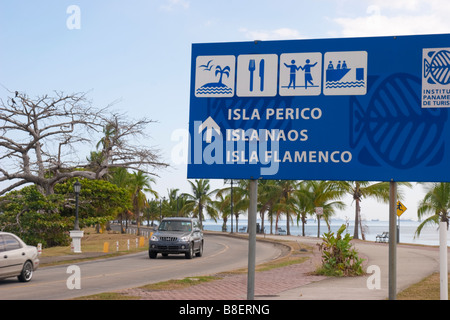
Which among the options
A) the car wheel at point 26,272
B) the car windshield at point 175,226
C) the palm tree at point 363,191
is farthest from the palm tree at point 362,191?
the car wheel at point 26,272

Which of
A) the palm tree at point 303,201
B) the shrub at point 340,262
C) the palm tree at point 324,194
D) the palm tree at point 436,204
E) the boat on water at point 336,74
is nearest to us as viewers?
the boat on water at point 336,74

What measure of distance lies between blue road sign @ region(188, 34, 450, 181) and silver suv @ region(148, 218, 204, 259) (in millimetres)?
20391

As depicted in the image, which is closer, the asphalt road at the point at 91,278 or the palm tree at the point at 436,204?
the asphalt road at the point at 91,278

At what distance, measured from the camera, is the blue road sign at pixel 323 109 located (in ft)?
25.7

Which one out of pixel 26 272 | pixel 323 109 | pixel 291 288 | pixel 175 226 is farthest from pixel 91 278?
pixel 323 109

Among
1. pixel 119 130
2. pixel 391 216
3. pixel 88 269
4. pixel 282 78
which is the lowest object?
pixel 88 269

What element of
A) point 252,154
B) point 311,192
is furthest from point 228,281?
point 311,192

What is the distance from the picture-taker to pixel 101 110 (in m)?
37.1

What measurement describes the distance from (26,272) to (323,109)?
1253 centimetres

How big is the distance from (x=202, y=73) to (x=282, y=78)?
1.10 meters


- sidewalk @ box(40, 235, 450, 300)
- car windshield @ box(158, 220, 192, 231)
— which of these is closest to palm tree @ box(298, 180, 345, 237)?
car windshield @ box(158, 220, 192, 231)

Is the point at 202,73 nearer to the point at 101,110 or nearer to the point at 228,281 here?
the point at 228,281

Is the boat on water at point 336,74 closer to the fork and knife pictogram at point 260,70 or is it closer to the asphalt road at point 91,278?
the fork and knife pictogram at point 260,70

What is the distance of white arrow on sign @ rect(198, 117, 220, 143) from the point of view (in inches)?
328
